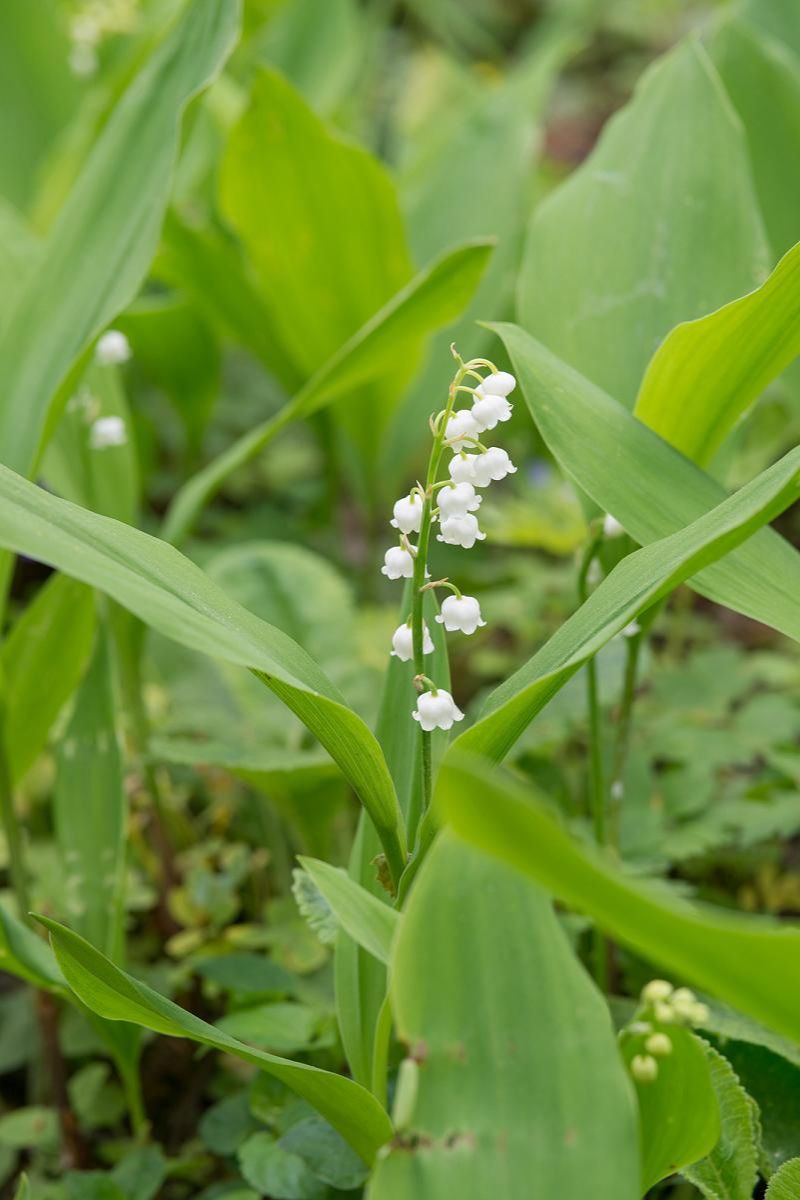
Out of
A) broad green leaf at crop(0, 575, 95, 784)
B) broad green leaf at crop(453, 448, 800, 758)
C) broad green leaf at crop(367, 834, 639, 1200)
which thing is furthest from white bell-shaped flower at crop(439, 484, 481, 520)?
broad green leaf at crop(0, 575, 95, 784)

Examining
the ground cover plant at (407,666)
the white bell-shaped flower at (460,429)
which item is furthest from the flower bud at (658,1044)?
the white bell-shaped flower at (460,429)

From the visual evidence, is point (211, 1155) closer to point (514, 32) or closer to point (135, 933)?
point (135, 933)

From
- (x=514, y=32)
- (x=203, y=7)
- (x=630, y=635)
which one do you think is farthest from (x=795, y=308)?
(x=514, y=32)

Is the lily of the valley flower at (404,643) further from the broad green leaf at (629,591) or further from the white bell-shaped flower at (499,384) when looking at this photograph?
the white bell-shaped flower at (499,384)

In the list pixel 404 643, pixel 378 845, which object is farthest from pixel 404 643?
pixel 378 845

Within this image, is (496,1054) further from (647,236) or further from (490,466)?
(647,236)

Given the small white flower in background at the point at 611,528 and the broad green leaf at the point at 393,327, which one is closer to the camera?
the small white flower in background at the point at 611,528
